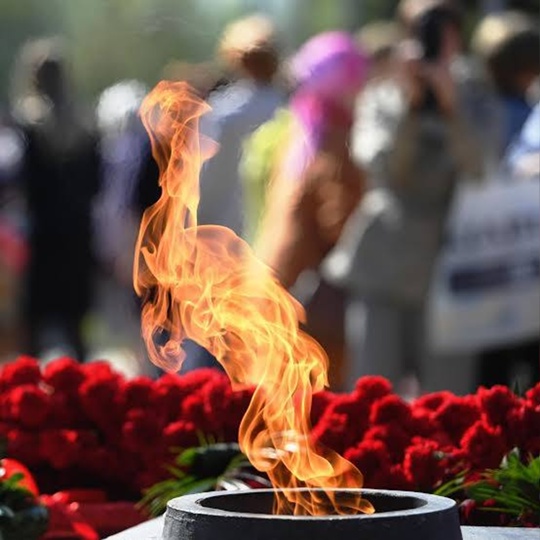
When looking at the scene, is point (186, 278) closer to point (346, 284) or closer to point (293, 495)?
point (293, 495)

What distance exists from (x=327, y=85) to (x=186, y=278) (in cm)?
455

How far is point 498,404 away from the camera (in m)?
4.56

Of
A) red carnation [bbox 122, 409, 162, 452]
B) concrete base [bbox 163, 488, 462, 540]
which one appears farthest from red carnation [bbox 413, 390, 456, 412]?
concrete base [bbox 163, 488, 462, 540]

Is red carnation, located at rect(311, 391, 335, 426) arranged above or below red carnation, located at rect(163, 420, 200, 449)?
above

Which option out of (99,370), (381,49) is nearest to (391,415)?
(99,370)

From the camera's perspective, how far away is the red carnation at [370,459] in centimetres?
450

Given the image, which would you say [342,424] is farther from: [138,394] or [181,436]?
[138,394]

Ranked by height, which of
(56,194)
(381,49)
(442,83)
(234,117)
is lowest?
(56,194)

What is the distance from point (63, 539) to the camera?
15.4 ft

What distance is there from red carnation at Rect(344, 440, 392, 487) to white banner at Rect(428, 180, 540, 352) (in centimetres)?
400

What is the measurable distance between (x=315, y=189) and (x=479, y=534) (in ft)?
16.1

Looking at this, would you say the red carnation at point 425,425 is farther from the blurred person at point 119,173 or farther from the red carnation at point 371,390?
the blurred person at point 119,173

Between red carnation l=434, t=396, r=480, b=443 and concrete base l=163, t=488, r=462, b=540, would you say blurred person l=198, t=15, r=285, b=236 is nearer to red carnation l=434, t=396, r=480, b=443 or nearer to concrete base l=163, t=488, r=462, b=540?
red carnation l=434, t=396, r=480, b=443

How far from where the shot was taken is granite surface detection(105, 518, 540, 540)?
381cm
